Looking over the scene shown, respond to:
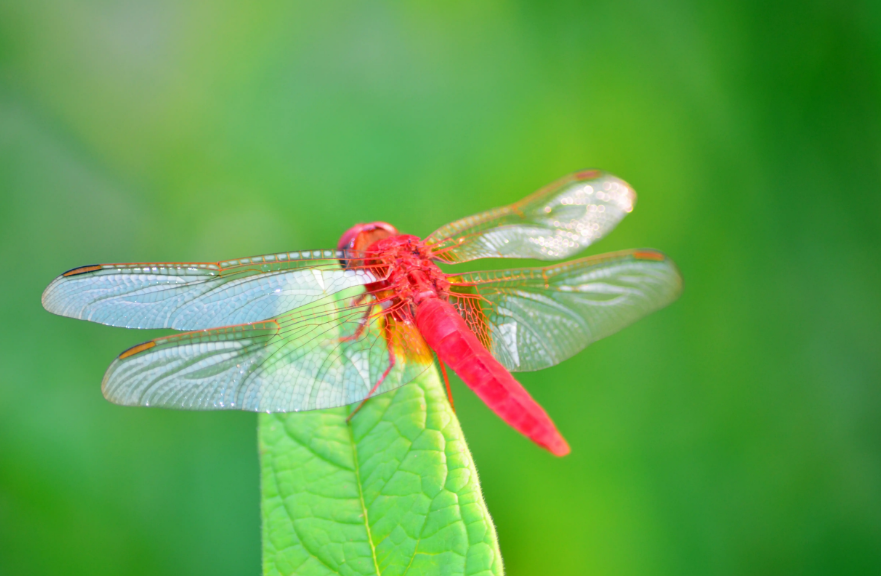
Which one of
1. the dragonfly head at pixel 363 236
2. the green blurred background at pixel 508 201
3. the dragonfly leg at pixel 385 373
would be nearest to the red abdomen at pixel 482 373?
the dragonfly leg at pixel 385 373

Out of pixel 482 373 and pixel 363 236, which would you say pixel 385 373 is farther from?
pixel 363 236

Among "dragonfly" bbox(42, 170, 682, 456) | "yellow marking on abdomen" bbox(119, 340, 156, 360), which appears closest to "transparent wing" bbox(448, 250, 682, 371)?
"dragonfly" bbox(42, 170, 682, 456)

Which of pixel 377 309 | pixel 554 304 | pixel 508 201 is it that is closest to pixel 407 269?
pixel 377 309

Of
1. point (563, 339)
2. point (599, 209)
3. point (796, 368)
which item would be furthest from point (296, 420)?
point (796, 368)

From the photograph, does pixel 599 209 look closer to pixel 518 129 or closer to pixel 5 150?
pixel 518 129

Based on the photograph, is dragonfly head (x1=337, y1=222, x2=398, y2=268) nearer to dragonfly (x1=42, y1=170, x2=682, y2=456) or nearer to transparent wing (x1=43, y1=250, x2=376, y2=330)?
dragonfly (x1=42, y1=170, x2=682, y2=456)
